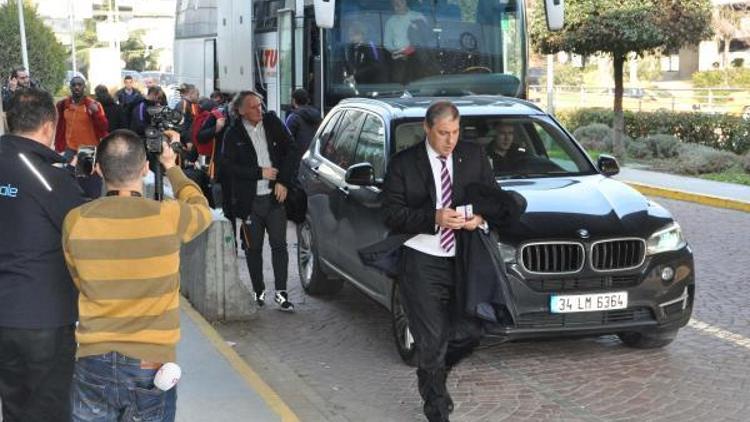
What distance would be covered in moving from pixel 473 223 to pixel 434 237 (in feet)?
0.84

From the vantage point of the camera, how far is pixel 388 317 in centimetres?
789

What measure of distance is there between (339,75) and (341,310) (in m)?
5.30

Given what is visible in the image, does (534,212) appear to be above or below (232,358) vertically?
above

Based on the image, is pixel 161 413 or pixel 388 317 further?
pixel 388 317

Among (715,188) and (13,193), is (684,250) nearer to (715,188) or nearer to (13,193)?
(13,193)

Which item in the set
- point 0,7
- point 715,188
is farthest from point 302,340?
point 0,7

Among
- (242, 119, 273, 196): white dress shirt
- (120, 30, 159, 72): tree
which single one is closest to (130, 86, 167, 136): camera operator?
(242, 119, 273, 196): white dress shirt

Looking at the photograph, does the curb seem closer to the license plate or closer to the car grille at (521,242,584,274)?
the license plate

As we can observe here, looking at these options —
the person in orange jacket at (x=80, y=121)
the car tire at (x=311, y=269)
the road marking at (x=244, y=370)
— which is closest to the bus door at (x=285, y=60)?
the person in orange jacket at (x=80, y=121)

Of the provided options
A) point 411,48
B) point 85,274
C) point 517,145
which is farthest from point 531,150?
point 411,48

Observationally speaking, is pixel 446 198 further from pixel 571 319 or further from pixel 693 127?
pixel 693 127

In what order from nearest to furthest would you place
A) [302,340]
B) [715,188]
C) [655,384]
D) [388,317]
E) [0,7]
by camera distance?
[655,384] < [302,340] < [388,317] < [715,188] < [0,7]

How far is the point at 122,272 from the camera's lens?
3.23 metres

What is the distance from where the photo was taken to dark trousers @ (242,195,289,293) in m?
7.66
